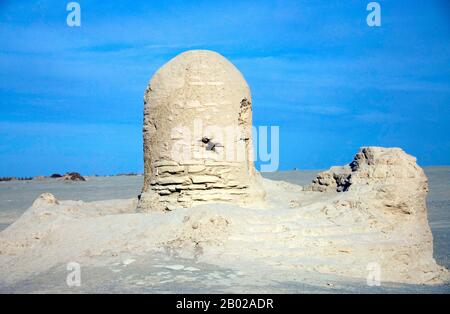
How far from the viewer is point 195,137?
1064 cm

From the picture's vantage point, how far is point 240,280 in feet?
20.3

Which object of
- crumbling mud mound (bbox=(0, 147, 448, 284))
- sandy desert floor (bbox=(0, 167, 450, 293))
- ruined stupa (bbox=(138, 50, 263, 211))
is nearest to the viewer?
sandy desert floor (bbox=(0, 167, 450, 293))

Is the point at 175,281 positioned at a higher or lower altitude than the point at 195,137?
lower

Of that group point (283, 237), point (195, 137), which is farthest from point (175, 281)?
point (195, 137)

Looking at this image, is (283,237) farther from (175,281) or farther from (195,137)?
(195,137)

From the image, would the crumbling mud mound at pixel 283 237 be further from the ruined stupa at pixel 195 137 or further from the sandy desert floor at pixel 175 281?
the ruined stupa at pixel 195 137

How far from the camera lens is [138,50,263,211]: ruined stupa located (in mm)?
10555

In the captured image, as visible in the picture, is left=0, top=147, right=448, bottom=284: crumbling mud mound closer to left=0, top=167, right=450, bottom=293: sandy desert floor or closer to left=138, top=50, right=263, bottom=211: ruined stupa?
left=0, top=167, right=450, bottom=293: sandy desert floor

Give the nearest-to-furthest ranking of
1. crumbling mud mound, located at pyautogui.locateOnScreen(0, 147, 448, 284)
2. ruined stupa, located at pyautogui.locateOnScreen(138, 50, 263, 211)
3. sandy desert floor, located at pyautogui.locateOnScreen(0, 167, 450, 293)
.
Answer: sandy desert floor, located at pyautogui.locateOnScreen(0, 167, 450, 293) → crumbling mud mound, located at pyautogui.locateOnScreen(0, 147, 448, 284) → ruined stupa, located at pyautogui.locateOnScreen(138, 50, 263, 211)

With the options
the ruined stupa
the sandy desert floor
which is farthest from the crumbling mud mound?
the ruined stupa

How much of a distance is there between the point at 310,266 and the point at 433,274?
228 cm

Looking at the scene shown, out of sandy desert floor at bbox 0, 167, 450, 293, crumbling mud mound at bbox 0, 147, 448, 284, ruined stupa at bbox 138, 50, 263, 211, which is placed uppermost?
ruined stupa at bbox 138, 50, 263, 211
